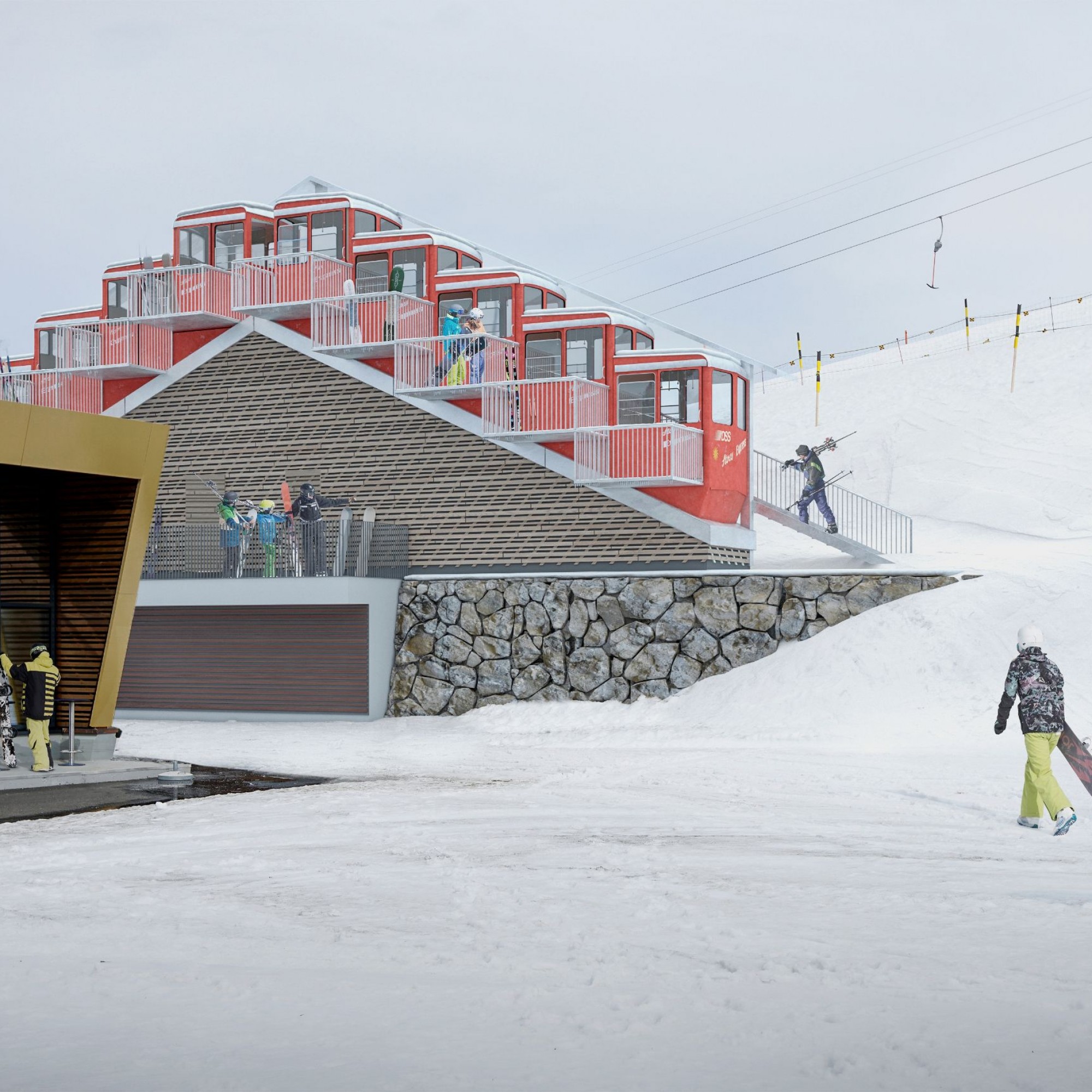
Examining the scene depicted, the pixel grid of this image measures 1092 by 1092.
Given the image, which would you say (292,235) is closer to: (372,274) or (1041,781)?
(372,274)

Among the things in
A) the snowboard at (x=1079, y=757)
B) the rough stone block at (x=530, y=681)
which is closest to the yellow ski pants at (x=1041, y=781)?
the snowboard at (x=1079, y=757)

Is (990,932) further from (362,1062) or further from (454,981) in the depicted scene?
(362,1062)

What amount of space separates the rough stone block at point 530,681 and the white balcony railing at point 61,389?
12.3 metres

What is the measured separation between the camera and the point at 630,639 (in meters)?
24.6

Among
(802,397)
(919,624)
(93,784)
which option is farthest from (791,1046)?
(802,397)

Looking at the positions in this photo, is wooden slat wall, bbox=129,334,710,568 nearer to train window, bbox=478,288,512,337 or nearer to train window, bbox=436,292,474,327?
train window, bbox=436,292,474,327

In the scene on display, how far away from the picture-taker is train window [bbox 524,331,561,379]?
27.3m

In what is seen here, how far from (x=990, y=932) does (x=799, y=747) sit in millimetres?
11389

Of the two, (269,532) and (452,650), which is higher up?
(269,532)

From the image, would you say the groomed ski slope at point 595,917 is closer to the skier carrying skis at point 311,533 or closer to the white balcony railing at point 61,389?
the skier carrying skis at point 311,533

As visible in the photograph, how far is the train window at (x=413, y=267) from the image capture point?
29078mm

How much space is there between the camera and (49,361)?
32312 millimetres

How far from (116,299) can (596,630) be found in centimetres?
1410

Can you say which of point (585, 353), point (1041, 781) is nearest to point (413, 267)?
point (585, 353)
